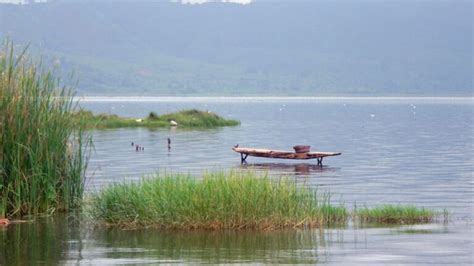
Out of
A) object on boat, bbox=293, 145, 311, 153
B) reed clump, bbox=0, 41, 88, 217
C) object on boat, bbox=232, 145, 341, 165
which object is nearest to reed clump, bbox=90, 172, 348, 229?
reed clump, bbox=0, 41, 88, 217

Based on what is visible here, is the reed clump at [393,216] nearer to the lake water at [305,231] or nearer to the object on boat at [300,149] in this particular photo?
the lake water at [305,231]

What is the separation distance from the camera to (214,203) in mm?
25734

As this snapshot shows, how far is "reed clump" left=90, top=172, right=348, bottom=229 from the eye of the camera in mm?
25725

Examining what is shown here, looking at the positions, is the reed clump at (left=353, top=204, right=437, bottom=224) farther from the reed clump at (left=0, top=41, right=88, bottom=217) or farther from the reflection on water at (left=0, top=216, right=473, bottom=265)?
the reed clump at (left=0, top=41, right=88, bottom=217)

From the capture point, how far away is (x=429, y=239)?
25328mm

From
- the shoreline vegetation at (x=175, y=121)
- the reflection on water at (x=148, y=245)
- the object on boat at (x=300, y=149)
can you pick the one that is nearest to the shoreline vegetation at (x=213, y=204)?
the reflection on water at (x=148, y=245)

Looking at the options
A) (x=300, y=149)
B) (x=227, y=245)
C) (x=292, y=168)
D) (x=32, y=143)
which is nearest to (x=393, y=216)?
(x=227, y=245)

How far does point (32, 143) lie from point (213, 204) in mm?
5263

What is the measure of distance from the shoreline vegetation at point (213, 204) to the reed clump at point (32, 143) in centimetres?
200

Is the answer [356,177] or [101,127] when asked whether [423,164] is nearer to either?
[356,177]

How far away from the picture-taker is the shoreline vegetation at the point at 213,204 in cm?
2573

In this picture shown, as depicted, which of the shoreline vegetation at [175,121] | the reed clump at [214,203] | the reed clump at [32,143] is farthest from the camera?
the shoreline vegetation at [175,121]

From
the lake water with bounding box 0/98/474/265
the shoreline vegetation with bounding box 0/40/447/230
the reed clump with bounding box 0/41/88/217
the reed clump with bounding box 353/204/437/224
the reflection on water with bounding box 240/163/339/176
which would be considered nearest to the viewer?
the lake water with bounding box 0/98/474/265

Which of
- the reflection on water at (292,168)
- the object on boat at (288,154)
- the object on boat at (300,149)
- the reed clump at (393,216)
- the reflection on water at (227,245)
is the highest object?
the object on boat at (300,149)
